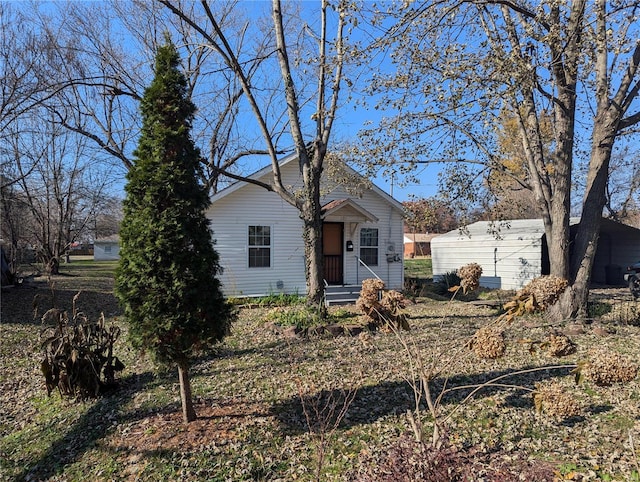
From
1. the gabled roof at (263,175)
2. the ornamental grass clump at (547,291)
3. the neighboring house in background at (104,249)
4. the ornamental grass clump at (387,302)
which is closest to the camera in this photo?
the ornamental grass clump at (547,291)

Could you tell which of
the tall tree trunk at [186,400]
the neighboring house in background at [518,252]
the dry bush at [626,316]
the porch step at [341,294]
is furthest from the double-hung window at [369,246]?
the tall tree trunk at [186,400]

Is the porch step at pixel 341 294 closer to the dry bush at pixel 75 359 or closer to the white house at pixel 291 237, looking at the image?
the white house at pixel 291 237

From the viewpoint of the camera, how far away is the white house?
12.5m

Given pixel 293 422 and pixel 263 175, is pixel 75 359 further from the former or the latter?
pixel 263 175

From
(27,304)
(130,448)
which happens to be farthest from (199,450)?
(27,304)

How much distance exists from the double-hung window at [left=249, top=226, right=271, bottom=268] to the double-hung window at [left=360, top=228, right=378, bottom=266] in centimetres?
329

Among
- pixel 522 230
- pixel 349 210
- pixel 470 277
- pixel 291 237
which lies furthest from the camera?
pixel 522 230

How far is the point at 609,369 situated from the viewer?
2.32m

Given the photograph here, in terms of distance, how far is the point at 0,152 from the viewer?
44.4ft

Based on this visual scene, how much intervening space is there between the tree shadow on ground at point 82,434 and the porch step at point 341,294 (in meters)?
7.15

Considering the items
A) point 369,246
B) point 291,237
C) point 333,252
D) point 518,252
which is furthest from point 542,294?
point 518,252

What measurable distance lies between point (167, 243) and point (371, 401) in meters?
2.83

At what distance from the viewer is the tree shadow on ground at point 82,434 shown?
3.76 metres

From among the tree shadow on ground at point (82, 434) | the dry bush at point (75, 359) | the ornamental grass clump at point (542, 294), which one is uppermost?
the ornamental grass clump at point (542, 294)
